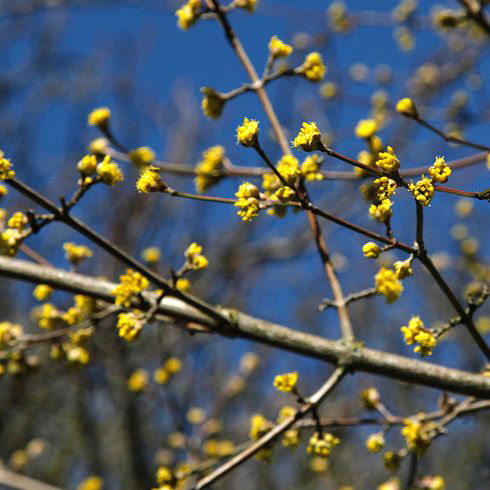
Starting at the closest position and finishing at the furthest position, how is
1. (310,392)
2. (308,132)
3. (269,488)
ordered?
(308,132) < (269,488) < (310,392)

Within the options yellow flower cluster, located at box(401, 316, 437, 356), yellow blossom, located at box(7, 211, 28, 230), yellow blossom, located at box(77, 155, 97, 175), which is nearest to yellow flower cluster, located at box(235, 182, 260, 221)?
yellow blossom, located at box(77, 155, 97, 175)

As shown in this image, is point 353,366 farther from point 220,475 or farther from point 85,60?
point 85,60

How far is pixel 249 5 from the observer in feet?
9.60

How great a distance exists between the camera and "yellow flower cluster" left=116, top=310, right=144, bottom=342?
6.73ft

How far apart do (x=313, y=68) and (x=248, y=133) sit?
1.00 meters

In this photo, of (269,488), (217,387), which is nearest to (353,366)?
(217,387)

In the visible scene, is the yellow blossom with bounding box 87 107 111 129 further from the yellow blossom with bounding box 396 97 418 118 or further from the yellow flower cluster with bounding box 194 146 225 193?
the yellow blossom with bounding box 396 97 418 118

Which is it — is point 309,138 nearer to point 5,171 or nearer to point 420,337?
point 420,337

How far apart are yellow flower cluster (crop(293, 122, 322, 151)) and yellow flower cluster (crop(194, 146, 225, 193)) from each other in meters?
1.12

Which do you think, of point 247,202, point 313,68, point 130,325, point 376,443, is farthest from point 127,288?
point 313,68

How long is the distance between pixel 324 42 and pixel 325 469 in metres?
3.19

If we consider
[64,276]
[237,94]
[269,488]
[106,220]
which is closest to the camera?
[64,276]

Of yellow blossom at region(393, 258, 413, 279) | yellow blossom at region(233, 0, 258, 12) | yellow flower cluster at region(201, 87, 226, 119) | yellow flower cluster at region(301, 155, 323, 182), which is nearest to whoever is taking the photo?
yellow blossom at region(393, 258, 413, 279)

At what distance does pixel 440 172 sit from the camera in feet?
5.28
